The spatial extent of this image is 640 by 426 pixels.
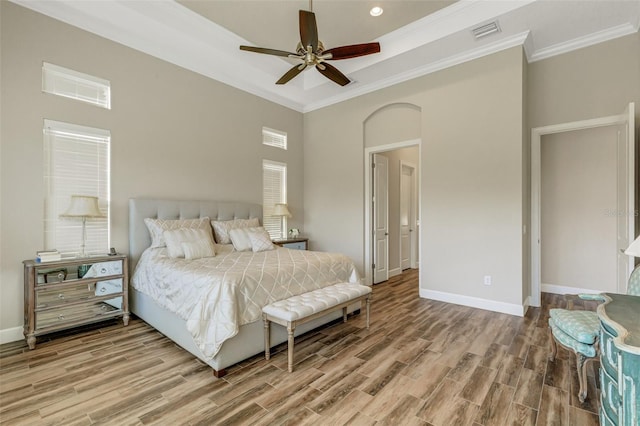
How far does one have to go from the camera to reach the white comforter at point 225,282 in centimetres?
239

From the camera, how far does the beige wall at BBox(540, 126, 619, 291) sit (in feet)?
14.5

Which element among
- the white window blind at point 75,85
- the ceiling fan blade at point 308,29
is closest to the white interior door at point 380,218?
the ceiling fan blade at point 308,29

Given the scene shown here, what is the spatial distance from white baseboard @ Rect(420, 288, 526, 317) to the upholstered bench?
1774 millimetres

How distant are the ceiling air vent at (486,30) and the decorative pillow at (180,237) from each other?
419 cm

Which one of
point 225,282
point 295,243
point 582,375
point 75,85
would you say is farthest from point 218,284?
point 295,243

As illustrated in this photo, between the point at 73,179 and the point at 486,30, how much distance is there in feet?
16.9

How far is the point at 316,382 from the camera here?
7.59 ft

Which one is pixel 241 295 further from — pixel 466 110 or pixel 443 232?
pixel 466 110

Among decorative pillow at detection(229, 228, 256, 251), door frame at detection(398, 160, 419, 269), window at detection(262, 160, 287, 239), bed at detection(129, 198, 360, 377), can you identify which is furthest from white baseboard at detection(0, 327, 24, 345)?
door frame at detection(398, 160, 419, 269)

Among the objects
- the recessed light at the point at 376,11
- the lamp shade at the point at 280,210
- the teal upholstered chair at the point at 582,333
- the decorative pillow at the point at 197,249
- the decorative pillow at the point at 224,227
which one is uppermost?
the recessed light at the point at 376,11

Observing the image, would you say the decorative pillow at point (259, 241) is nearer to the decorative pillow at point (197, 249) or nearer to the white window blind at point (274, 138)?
→ the decorative pillow at point (197, 249)

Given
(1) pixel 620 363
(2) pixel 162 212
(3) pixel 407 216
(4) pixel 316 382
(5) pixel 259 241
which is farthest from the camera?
(3) pixel 407 216

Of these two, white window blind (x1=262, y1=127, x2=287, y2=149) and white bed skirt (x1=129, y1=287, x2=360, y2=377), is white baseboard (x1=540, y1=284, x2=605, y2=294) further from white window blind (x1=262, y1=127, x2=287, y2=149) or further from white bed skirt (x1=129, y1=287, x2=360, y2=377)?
white window blind (x1=262, y1=127, x2=287, y2=149)

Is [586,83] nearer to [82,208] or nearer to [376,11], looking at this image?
[376,11]
